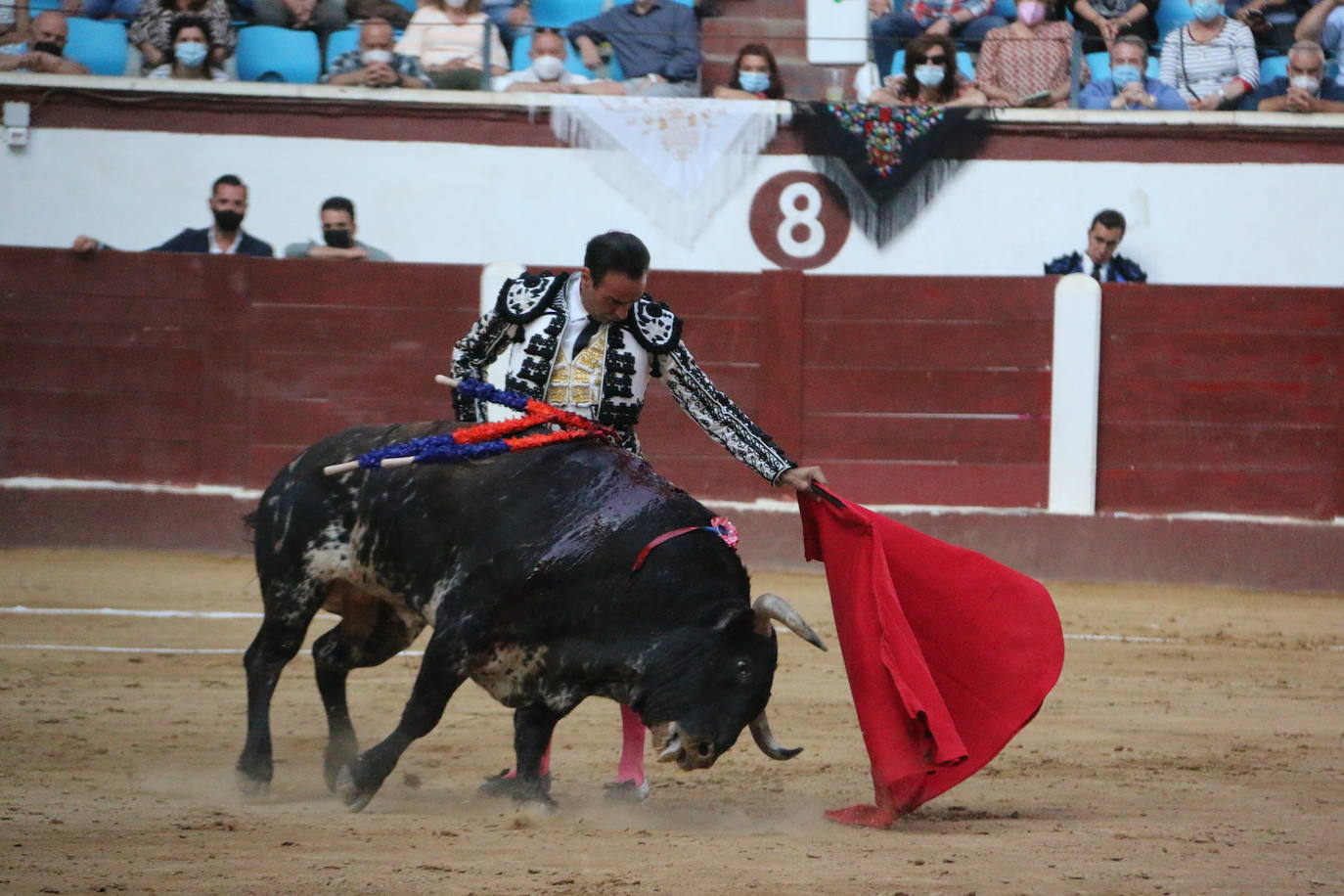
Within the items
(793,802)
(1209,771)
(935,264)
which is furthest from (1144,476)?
(793,802)

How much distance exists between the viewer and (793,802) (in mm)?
3525

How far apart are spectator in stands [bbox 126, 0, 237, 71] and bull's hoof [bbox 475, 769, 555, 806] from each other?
5.45m

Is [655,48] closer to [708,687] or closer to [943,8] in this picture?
[943,8]

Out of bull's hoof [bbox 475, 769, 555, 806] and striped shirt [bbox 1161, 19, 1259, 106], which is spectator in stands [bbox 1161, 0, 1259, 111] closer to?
striped shirt [bbox 1161, 19, 1259, 106]

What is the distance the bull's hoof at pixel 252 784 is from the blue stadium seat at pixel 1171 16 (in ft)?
20.4

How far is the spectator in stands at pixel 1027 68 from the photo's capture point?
7863mm

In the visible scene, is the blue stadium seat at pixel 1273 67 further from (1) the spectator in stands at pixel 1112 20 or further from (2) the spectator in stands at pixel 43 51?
(2) the spectator in stands at pixel 43 51

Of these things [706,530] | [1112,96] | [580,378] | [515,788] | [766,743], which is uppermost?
[1112,96]

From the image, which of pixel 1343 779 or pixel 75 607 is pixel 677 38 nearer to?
pixel 75 607

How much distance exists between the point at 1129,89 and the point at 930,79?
910 mm

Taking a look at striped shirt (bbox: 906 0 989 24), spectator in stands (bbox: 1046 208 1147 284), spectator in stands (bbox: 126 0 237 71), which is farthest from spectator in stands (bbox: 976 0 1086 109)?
spectator in stands (bbox: 126 0 237 71)

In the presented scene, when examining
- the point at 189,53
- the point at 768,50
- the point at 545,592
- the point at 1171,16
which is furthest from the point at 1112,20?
the point at 545,592

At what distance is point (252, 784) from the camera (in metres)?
3.55

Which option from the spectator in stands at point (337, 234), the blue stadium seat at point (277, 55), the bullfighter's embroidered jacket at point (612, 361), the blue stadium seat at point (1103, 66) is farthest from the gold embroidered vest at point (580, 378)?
the blue stadium seat at point (1103, 66)
